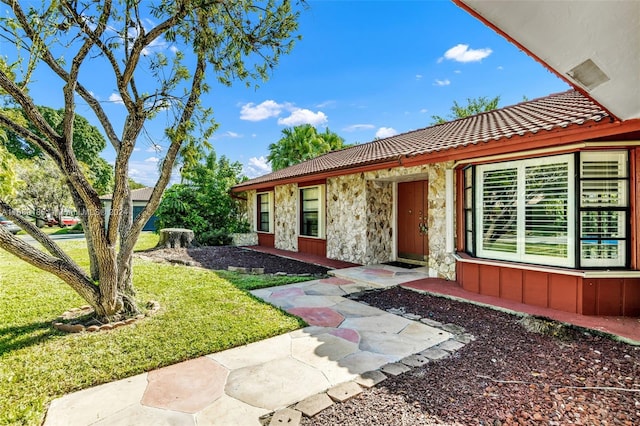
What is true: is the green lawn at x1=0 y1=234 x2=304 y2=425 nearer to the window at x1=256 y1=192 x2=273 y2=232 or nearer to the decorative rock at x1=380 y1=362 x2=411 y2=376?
the decorative rock at x1=380 y1=362 x2=411 y2=376

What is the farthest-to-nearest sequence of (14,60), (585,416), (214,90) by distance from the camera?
1. (214,90)
2. (14,60)
3. (585,416)

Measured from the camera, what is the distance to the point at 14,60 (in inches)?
153

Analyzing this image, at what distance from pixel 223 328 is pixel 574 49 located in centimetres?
453

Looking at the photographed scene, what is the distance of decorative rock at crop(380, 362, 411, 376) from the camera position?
10.2ft

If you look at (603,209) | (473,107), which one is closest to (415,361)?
(603,209)

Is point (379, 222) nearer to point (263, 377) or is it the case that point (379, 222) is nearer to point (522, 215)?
point (522, 215)

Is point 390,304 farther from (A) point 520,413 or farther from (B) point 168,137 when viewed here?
(B) point 168,137

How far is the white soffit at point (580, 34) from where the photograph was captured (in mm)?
1735

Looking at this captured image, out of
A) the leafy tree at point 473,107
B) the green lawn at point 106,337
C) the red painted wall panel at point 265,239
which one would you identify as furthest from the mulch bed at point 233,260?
the leafy tree at point 473,107

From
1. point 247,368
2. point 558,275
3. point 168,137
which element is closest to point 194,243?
point 168,137

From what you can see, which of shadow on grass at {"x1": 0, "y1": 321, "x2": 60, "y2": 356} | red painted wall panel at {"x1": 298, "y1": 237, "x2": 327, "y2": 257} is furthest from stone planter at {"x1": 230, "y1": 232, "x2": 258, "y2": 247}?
shadow on grass at {"x1": 0, "y1": 321, "x2": 60, "y2": 356}

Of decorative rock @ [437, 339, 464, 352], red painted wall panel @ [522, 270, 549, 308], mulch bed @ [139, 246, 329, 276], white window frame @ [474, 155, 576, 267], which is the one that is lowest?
decorative rock @ [437, 339, 464, 352]

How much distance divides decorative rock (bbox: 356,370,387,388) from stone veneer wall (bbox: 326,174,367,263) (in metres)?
5.62

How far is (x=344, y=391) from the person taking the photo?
2.77 metres
